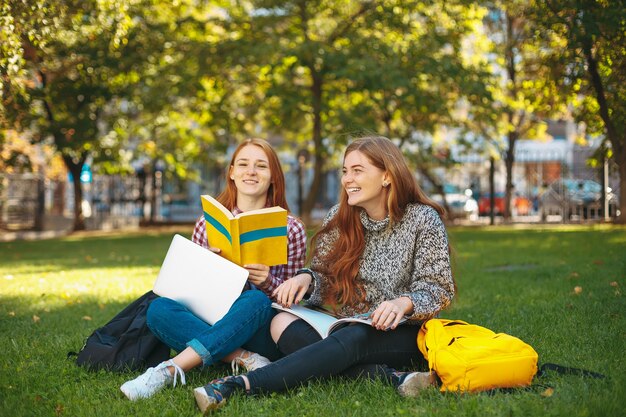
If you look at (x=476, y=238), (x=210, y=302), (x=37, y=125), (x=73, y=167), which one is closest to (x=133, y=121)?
(x=73, y=167)

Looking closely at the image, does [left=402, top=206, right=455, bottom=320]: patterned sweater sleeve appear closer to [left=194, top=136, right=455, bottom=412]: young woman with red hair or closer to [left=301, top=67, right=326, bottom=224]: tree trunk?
[left=194, top=136, right=455, bottom=412]: young woman with red hair

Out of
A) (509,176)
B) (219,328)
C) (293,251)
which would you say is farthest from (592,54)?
(509,176)

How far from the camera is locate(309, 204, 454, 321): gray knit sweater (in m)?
3.71

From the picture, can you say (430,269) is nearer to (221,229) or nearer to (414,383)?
(414,383)

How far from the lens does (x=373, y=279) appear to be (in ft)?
13.0

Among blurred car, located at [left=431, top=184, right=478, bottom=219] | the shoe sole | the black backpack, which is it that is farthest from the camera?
blurred car, located at [left=431, top=184, right=478, bottom=219]

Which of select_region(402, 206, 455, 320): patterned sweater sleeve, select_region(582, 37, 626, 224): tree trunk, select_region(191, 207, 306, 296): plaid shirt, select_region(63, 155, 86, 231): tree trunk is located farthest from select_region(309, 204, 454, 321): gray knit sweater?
select_region(63, 155, 86, 231): tree trunk

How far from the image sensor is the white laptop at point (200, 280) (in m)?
3.81

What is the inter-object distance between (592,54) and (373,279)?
7524 millimetres

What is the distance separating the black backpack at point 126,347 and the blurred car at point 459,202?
19401 millimetres

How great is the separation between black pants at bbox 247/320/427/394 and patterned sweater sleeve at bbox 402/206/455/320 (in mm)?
197

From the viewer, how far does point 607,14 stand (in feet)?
26.2

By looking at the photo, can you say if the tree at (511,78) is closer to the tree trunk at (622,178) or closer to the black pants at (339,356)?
the tree trunk at (622,178)

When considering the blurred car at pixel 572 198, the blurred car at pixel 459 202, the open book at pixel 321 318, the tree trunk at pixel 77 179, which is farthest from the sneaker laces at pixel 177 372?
the blurred car at pixel 459 202
